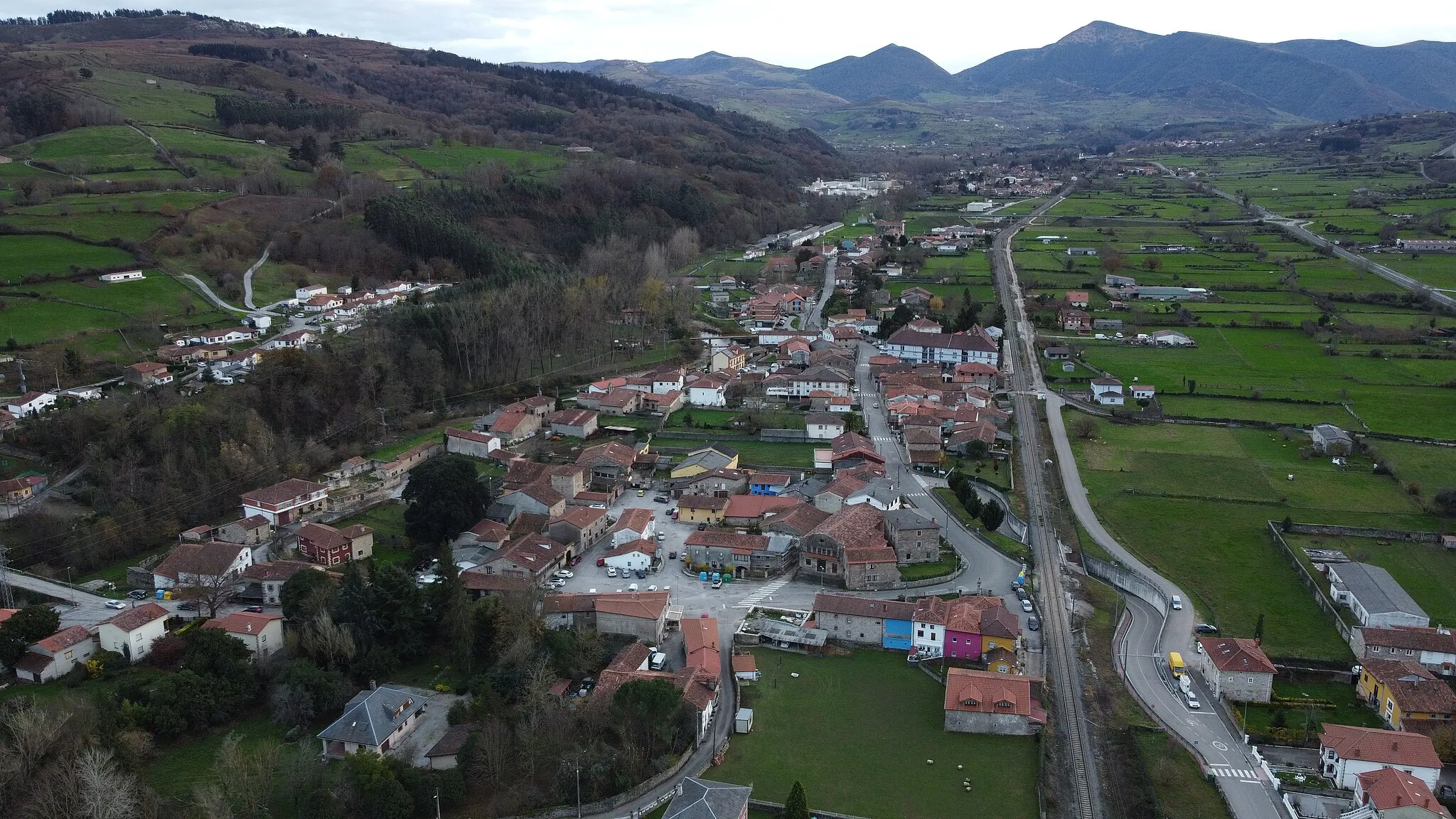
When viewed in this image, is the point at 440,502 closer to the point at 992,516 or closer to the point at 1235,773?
the point at 992,516

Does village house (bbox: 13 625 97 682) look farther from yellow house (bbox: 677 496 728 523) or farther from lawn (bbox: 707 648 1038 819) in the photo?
yellow house (bbox: 677 496 728 523)

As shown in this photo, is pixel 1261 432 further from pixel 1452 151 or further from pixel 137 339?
pixel 1452 151

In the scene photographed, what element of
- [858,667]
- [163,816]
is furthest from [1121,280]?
[163,816]

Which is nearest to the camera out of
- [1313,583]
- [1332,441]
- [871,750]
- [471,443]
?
[871,750]

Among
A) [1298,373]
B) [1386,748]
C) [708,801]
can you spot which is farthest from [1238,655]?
[1298,373]

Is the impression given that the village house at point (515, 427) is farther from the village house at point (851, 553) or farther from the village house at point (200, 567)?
the village house at point (851, 553)
